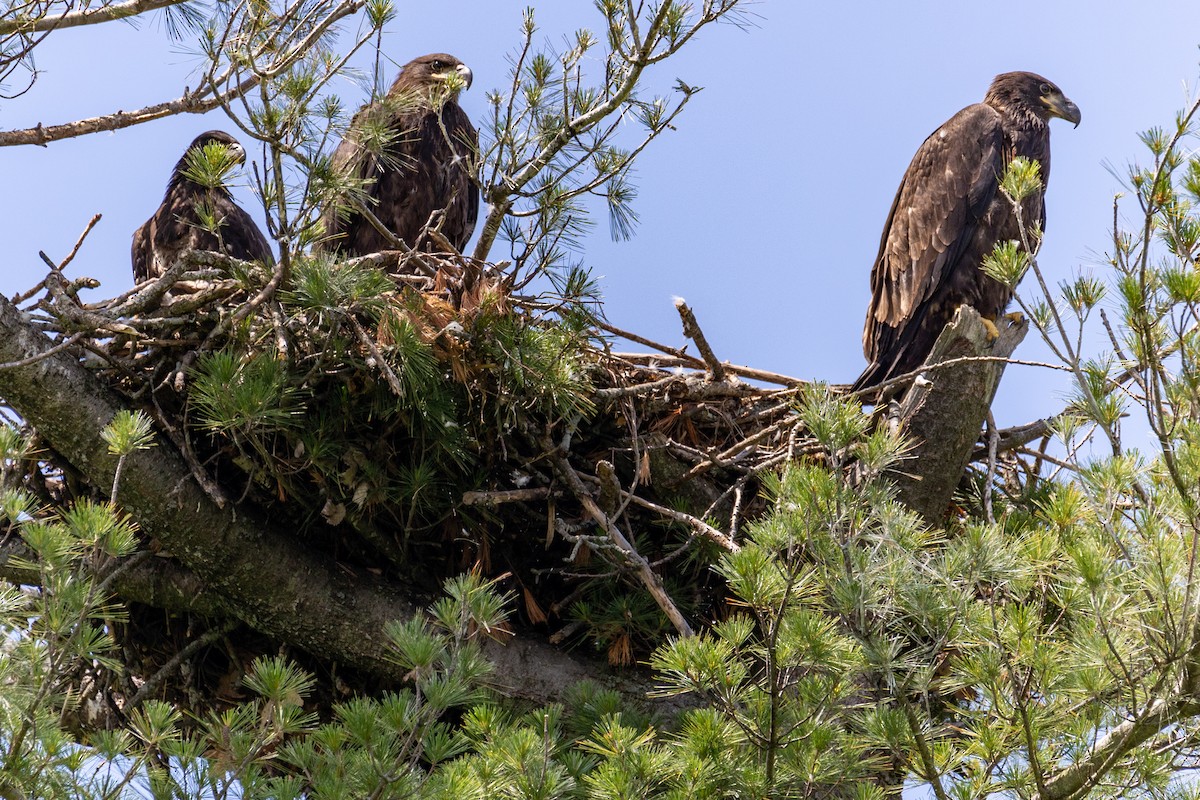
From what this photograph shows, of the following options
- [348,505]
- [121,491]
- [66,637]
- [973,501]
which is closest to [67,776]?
[66,637]

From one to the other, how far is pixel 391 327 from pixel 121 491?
1.05 m

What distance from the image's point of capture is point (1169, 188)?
3531mm

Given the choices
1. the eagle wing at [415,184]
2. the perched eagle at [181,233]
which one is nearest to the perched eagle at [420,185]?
the eagle wing at [415,184]

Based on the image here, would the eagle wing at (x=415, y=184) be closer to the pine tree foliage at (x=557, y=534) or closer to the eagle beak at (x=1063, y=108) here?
the pine tree foliage at (x=557, y=534)

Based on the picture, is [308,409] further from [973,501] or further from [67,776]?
[973,501]

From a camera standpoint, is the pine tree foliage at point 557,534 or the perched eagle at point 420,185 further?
the perched eagle at point 420,185

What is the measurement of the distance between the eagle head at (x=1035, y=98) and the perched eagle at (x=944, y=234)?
0.22 meters

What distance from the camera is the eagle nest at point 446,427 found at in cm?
436

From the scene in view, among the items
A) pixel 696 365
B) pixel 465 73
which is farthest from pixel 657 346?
pixel 465 73

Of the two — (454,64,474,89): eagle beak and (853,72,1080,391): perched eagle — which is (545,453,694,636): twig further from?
(454,64,474,89): eagle beak

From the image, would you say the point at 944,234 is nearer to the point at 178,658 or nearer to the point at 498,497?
the point at 498,497

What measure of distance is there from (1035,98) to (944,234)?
1342 millimetres

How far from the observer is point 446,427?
460cm

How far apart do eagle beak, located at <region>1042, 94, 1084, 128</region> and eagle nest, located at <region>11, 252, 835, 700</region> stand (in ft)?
10.2
